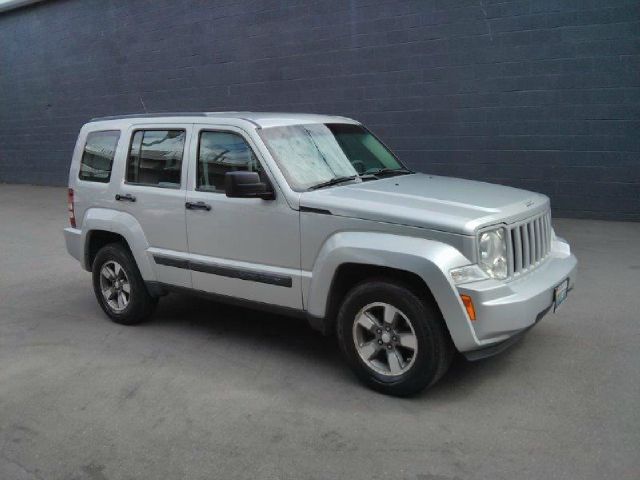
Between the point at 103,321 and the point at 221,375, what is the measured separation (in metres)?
1.92

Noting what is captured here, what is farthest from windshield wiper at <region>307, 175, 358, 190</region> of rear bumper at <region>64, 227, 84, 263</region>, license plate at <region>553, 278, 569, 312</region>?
rear bumper at <region>64, 227, 84, 263</region>

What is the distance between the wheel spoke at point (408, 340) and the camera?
13.2ft

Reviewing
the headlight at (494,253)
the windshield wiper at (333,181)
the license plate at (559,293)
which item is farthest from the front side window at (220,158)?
the license plate at (559,293)

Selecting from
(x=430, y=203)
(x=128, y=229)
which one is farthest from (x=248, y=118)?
(x=430, y=203)

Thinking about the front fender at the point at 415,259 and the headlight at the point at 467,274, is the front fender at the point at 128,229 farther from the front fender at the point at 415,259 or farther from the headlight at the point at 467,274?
the headlight at the point at 467,274

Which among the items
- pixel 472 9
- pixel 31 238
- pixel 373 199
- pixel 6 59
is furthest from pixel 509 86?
pixel 6 59

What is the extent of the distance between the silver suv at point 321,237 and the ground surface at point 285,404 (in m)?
0.35

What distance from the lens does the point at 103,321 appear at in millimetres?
6027

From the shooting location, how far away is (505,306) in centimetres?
383

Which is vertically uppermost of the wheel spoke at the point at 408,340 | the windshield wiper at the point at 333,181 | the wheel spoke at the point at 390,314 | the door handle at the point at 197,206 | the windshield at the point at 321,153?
the windshield at the point at 321,153

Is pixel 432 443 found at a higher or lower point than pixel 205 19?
lower

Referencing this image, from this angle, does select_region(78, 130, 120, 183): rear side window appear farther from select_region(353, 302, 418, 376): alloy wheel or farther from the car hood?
select_region(353, 302, 418, 376): alloy wheel

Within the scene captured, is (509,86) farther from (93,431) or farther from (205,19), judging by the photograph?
(93,431)

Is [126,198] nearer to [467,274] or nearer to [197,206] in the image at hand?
[197,206]
